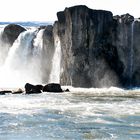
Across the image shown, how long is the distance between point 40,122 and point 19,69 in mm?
53610

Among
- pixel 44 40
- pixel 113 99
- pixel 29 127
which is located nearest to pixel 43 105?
pixel 113 99

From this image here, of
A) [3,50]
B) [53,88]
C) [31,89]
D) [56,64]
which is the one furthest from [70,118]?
[3,50]

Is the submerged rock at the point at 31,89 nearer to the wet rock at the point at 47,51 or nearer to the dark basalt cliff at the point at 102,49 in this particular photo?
the dark basalt cliff at the point at 102,49

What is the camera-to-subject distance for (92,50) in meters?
73.4

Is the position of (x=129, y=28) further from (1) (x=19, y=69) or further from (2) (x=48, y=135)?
(2) (x=48, y=135)

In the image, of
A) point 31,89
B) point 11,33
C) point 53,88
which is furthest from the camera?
point 11,33

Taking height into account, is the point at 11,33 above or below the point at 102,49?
above

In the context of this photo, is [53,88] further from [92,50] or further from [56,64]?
[56,64]

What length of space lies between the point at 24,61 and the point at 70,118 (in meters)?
52.2

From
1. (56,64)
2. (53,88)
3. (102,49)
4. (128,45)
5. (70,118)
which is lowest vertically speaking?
(70,118)

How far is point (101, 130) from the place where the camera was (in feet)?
108

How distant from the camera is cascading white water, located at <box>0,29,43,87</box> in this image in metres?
85.7

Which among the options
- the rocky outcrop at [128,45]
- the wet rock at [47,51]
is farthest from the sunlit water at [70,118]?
the wet rock at [47,51]

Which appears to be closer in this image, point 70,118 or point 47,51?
point 70,118
